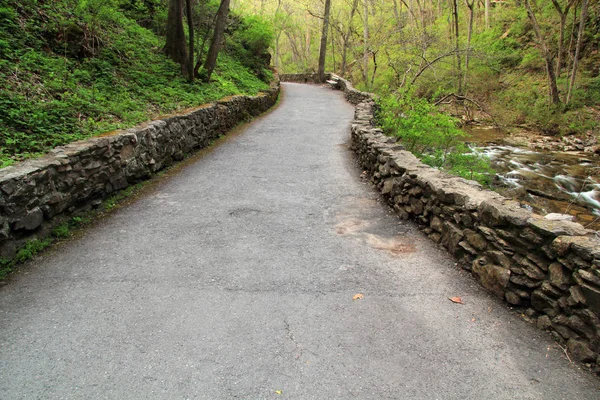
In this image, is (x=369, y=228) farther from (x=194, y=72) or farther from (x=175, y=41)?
(x=175, y=41)

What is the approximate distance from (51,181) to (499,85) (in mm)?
23155

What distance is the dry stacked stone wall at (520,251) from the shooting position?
3.26m

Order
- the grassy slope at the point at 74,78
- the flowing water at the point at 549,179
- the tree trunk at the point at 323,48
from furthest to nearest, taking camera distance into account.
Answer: the tree trunk at the point at 323,48 → the flowing water at the point at 549,179 → the grassy slope at the point at 74,78

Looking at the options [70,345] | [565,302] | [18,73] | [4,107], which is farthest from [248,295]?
[18,73]

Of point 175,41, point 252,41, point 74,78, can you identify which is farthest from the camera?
point 252,41

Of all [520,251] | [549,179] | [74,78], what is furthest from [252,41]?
[520,251]

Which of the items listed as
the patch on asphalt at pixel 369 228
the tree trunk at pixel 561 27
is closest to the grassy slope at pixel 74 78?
the patch on asphalt at pixel 369 228

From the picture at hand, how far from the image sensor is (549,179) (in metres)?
11.9

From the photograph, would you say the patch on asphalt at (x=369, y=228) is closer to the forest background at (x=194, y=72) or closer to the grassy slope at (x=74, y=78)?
the forest background at (x=194, y=72)

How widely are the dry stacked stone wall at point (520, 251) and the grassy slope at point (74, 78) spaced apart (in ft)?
18.9

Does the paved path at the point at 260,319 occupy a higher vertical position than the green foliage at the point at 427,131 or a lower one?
lower

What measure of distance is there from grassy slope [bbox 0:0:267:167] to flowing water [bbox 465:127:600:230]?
27.9ft

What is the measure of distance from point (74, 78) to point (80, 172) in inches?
163

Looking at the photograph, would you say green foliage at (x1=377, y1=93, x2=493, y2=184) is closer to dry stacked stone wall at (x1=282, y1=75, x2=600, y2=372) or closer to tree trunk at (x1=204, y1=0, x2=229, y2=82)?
dry stacked stone wall at (x1=282, y1=75, x2=600, y2=372)
